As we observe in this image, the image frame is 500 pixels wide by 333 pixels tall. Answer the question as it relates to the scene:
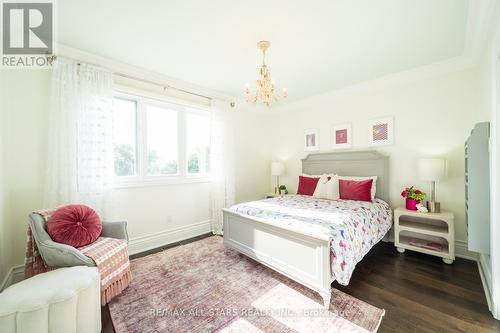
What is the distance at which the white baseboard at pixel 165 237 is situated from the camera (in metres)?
2.89

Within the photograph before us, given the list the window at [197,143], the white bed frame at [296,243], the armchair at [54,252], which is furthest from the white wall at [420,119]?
the armchair at [54,252]

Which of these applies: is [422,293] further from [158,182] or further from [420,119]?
[158,182]

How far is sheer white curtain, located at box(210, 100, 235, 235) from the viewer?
12.0ft

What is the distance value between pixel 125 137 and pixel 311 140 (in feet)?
10.9

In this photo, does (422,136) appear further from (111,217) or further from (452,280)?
(111,217)

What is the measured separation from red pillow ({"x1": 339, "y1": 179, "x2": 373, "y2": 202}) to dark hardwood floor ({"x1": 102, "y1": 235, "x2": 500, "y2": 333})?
2.70ft

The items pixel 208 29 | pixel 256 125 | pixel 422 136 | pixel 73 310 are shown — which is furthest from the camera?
pixel 256 125

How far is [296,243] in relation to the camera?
193 cm

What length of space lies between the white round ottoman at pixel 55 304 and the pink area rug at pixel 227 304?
0.33 m

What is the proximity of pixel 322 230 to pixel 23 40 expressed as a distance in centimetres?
359

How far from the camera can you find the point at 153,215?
3.10m

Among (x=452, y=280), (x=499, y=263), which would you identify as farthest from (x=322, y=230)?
(x=452, y=280)

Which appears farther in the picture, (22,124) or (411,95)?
(411,95)

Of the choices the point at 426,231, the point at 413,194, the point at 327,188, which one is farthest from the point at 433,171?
the point at 327,188
